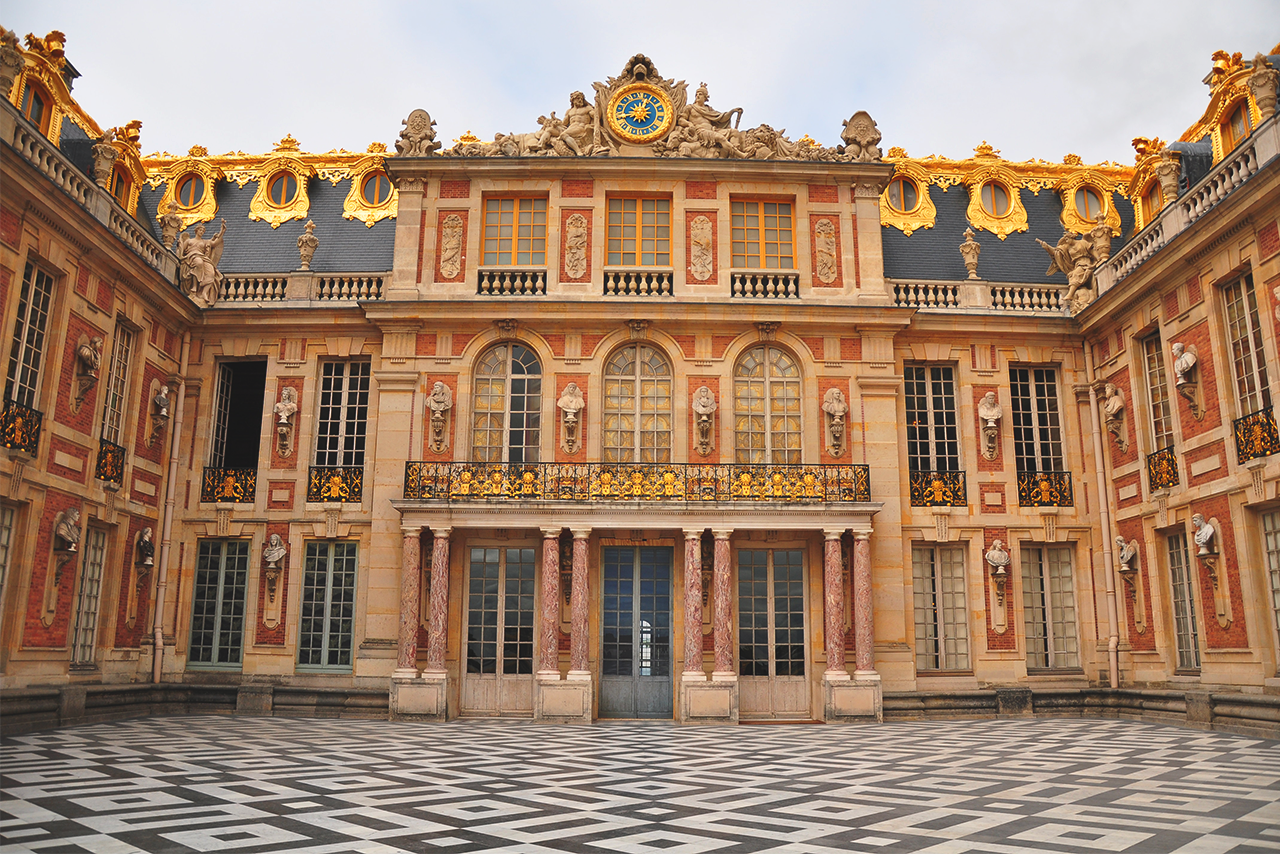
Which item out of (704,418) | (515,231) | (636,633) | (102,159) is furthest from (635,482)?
(102,159)

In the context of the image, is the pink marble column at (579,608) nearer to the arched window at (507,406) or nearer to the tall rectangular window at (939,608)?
the arched window at (507,406)

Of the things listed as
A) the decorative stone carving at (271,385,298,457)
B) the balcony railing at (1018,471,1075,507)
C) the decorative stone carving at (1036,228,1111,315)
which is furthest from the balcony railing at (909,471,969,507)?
the decorative stone carving at (271,385,298,457)

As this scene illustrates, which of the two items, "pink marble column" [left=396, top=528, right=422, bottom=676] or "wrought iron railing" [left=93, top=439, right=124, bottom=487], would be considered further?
Result: "pink marble column" [left=396, top=528, right=422, bottom=676]

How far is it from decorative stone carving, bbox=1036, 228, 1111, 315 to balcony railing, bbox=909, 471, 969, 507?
4.51 meters

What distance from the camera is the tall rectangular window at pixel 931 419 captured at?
19781 mm

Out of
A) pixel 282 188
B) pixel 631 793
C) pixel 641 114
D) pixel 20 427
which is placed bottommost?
pixel 631 793

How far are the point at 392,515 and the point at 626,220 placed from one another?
304 inches

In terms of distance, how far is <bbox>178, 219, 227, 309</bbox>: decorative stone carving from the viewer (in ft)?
65.7

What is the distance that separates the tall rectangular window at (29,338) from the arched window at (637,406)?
9729 millimetres

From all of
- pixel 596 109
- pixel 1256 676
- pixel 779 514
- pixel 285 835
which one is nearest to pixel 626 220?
pixel 596 109

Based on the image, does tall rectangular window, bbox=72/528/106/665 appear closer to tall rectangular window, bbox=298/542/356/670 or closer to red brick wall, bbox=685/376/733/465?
tall rectangular window, bbox=298/542/356/670

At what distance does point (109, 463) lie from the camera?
55.7ft

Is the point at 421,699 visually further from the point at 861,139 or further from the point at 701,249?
the point at 861,139

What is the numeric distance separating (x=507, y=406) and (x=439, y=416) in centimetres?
137
